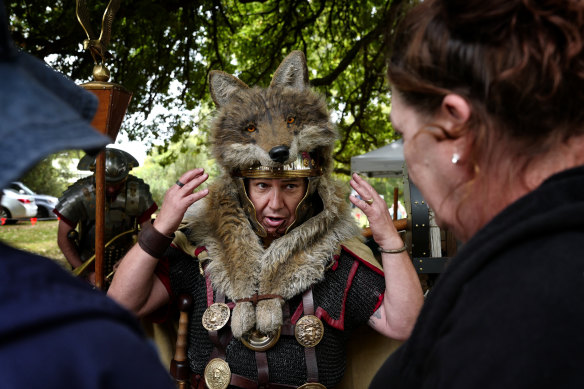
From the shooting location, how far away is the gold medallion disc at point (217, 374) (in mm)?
2172

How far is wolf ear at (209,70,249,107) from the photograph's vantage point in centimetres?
258

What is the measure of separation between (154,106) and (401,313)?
7456 millimetres

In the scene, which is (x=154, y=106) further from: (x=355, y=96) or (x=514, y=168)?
(x=514, y=168)

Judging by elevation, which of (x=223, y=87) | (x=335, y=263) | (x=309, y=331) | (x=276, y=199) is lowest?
(x=309, y=331)

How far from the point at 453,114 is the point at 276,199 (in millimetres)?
1492

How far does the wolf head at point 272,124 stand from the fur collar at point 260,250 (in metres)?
0.17

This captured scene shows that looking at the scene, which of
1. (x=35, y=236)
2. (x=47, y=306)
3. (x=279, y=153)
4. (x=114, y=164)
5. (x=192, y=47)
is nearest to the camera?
(x=47, y=306)

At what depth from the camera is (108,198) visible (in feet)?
17.6

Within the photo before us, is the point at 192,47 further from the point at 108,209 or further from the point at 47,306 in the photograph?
the point at 47,306

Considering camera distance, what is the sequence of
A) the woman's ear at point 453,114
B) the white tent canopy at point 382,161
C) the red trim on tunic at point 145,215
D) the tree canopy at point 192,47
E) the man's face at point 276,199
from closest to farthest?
the woman's ear at point 453,114 → the man's face at point 276,199 → the red trim on tunic at point 145,215 → the tree canopy at point 192,47 → the white tent canopy at point 382,161

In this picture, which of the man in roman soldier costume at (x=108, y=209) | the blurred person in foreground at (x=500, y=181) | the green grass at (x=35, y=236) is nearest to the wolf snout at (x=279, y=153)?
the blurred person in foreground at (x=500, y=181)

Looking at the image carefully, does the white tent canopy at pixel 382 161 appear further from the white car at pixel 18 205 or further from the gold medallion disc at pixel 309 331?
the white car at pixel 18 205

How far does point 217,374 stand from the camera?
2.19 m

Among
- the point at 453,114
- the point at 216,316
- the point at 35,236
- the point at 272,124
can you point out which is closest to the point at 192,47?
the point at 272,124
